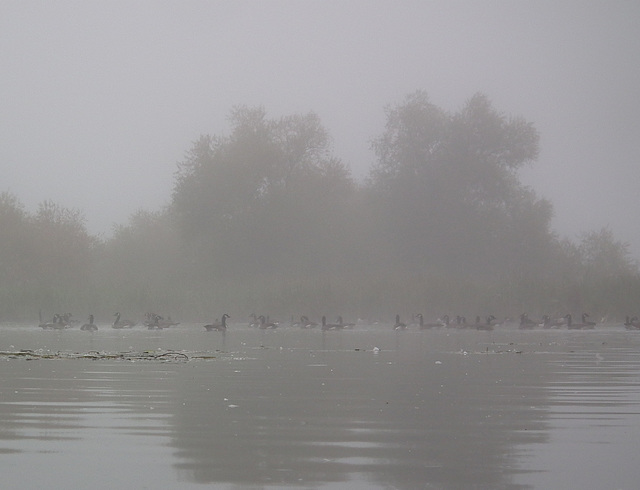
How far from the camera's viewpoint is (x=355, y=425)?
12.3 metres

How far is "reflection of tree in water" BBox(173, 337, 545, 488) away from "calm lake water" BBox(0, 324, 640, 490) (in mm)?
25

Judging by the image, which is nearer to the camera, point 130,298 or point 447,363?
point 447,363

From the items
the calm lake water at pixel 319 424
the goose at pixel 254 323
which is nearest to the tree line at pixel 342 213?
the goose at pixel 254 323

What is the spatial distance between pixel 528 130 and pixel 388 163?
10.0 metres

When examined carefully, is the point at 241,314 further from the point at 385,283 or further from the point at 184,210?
the point at 184,210

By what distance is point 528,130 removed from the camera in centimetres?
7781

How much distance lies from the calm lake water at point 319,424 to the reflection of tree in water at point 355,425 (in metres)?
0.03

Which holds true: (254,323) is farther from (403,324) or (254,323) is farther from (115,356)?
(115,356)

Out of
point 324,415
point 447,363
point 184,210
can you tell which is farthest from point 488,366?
point 184,210

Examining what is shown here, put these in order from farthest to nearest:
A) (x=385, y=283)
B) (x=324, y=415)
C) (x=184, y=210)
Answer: (x=184, y=210), (x=385, y=283), (x=324, y=415)

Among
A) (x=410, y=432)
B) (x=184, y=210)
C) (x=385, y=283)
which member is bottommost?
(x=410, y=432)

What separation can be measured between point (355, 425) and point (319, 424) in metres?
0.40

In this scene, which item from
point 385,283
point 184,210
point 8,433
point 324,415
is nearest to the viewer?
point 8,433

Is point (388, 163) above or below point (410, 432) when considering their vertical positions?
above
